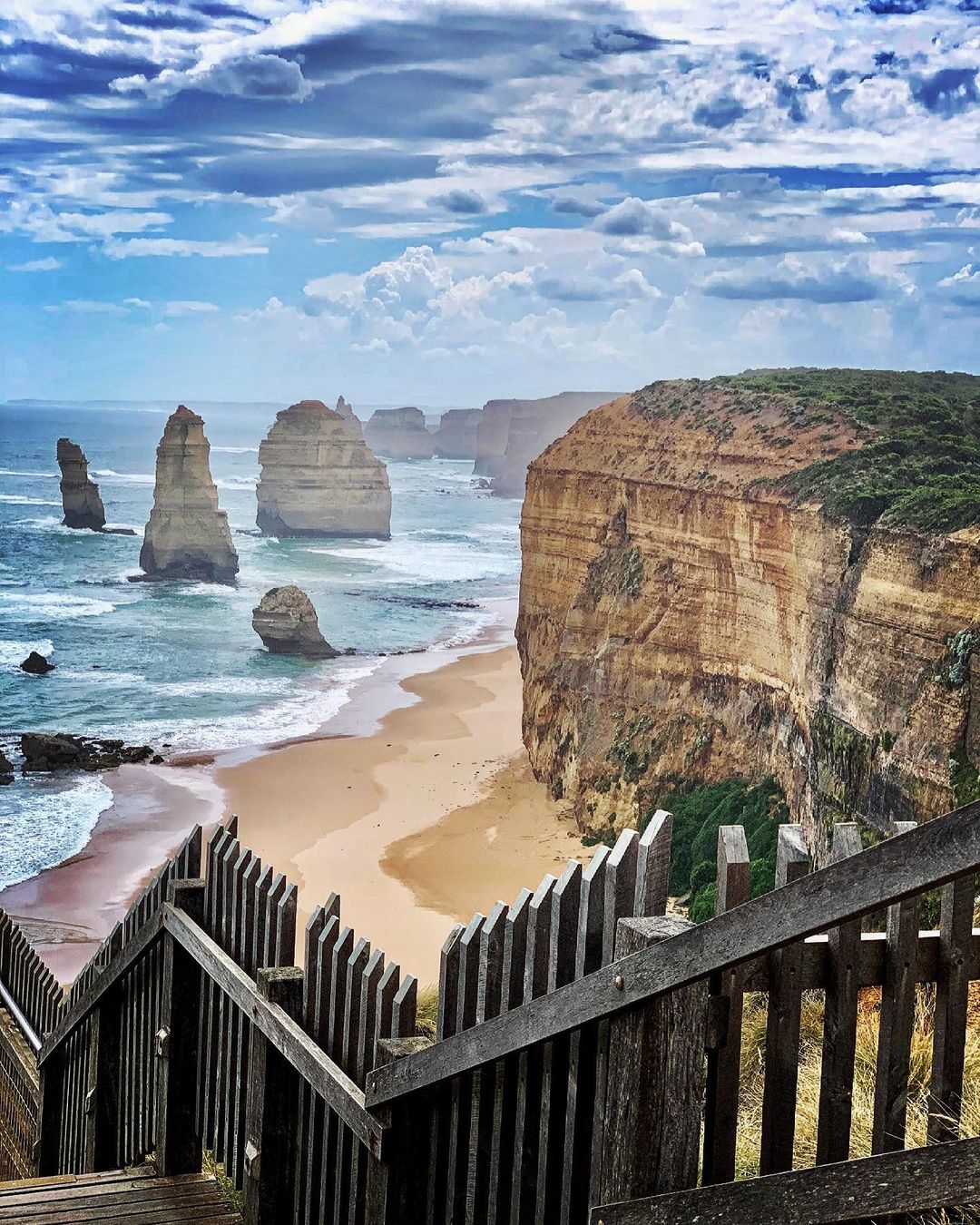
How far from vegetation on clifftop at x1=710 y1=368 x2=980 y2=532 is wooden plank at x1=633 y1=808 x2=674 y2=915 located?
56.4ft

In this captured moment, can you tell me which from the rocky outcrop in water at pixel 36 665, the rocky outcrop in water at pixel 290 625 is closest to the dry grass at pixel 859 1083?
the rocky outcrop in water at pixel 290 625

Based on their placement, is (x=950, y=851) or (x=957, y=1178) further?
(x=957, y=1178)

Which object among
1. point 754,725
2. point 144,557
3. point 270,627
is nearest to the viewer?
point 754,725

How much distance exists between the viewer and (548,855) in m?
25.9

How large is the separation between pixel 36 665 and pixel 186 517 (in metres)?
24.9

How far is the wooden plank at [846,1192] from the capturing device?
2393 millimetres

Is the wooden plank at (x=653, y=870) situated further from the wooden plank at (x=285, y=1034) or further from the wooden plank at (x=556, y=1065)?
the wooden plank at (x=285, y=1034)

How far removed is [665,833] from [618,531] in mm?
27209

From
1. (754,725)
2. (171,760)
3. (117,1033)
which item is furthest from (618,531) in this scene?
(117,1033)

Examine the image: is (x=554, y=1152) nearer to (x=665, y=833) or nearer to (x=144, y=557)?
(x=665, y=833)

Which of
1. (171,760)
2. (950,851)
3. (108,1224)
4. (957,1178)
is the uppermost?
(950,851)

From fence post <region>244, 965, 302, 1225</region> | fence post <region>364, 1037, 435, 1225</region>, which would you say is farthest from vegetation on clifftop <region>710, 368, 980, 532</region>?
fence post <region>364, 1037, 435, 1225</region>

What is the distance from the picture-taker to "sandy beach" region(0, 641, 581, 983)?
75.8 ft

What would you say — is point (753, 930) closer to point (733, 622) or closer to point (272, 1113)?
point (272, 1113)
